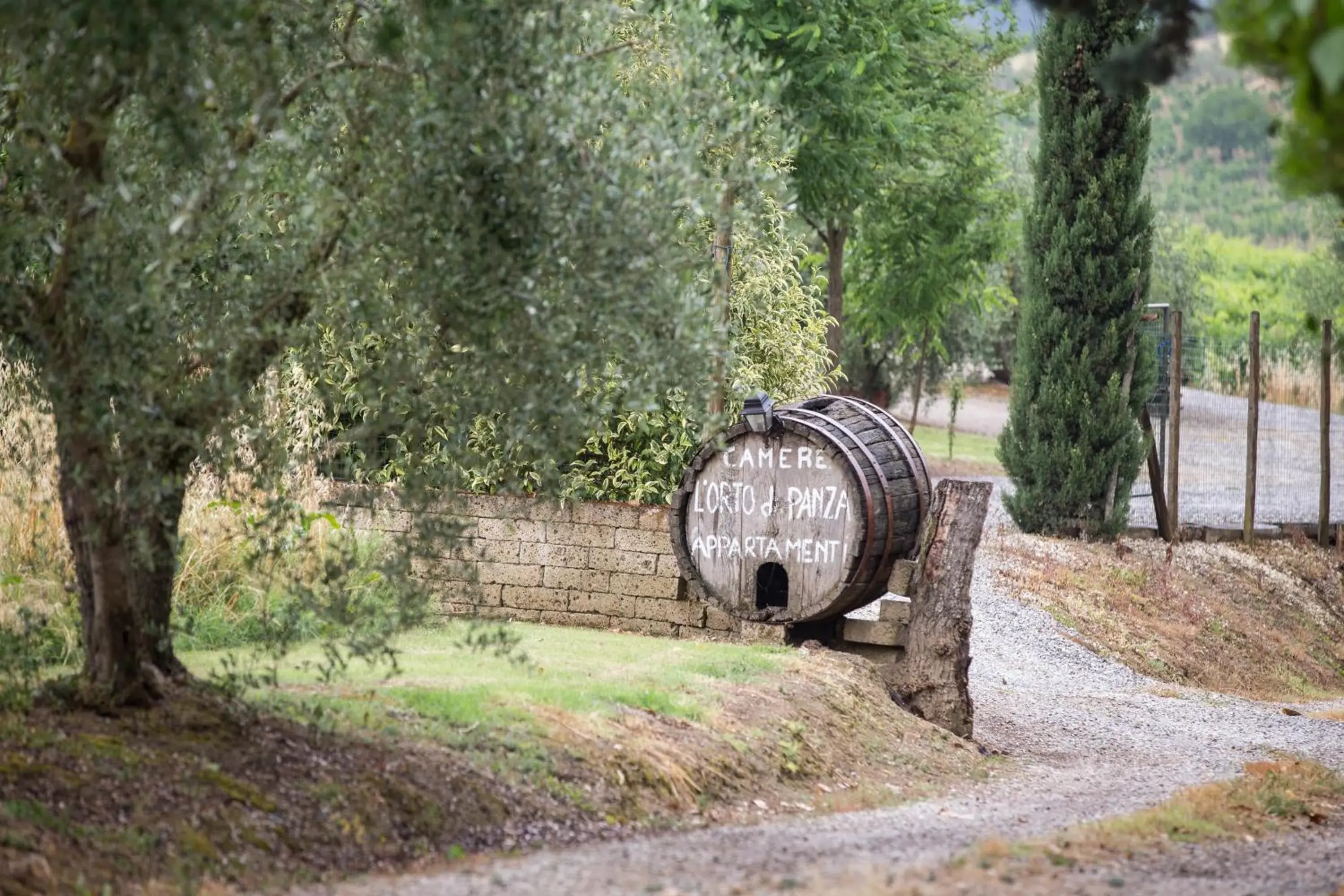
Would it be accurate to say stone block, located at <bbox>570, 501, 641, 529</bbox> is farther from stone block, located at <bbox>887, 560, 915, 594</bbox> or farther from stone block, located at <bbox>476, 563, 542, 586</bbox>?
stone block, located at <bbox>887, 560, 915, 594</bbox>

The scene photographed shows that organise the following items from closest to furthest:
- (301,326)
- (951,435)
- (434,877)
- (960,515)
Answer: (434,877) → (301,326) → (960,515) → (951,435)

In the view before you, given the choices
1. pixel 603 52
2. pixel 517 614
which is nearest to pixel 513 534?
pixel 517 614

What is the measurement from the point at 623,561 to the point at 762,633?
1.29 meters

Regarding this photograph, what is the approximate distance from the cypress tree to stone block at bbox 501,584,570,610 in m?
8.19

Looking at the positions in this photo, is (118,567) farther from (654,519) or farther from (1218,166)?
(1218,166)

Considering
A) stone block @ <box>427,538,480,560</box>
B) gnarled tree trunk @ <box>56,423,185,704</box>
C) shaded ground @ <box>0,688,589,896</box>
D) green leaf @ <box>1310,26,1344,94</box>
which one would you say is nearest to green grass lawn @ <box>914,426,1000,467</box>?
stone block @ <box>427,538,480,560</box>

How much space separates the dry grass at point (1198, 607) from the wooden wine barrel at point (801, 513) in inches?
171

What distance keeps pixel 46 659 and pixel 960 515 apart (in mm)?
5157

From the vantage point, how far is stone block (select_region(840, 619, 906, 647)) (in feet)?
32.6

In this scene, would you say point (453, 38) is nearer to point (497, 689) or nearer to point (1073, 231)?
point (497, 689)

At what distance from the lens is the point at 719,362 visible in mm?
7266

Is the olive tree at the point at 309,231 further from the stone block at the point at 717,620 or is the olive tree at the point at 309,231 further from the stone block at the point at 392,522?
the stone block at the point at 392,522

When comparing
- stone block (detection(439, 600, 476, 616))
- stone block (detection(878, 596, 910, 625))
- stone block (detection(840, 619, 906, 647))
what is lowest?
stone block (detection(439, 600, 476, 616))

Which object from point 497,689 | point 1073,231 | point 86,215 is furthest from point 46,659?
point 1073,231
